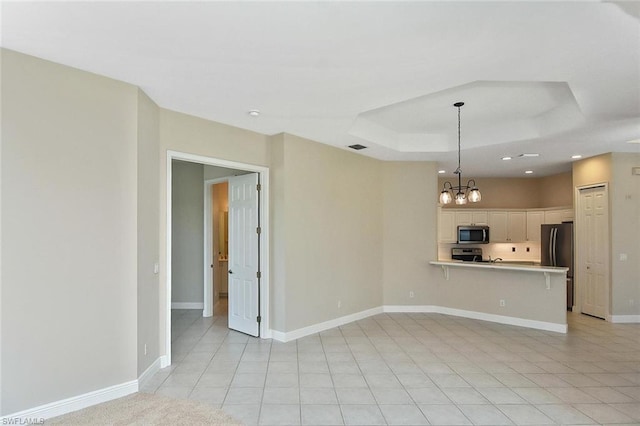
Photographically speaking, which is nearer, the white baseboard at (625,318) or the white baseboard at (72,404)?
the white baseboard at (72,404)

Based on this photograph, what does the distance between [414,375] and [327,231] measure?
2.51 meters

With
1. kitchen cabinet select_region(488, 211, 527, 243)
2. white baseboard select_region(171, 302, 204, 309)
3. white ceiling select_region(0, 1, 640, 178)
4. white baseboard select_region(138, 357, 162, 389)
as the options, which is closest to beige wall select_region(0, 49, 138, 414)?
white baseboard select_region(138, 357, 162, 389)

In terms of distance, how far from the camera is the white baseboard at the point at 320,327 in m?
5.07

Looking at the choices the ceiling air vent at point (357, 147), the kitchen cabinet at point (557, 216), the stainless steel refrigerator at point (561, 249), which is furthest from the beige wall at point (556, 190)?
the ceiling air vent at point (357, 147)

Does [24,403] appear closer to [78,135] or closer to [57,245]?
[57,245]

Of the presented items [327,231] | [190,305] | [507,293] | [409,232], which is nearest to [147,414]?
[327,231]

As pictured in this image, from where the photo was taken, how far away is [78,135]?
312cm

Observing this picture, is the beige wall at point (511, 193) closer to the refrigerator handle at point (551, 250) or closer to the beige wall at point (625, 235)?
the refrigerator handle at point (551, 250)

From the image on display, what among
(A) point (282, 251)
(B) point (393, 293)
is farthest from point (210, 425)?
(B) point (393, 293)

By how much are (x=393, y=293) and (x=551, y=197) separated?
15.4ft

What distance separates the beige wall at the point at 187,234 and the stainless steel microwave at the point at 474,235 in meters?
5.80

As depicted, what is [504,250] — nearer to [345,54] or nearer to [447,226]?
[447,226]

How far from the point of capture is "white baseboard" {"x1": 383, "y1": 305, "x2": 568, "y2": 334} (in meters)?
5.60

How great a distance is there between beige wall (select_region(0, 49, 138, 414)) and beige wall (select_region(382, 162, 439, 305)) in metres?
4.61
